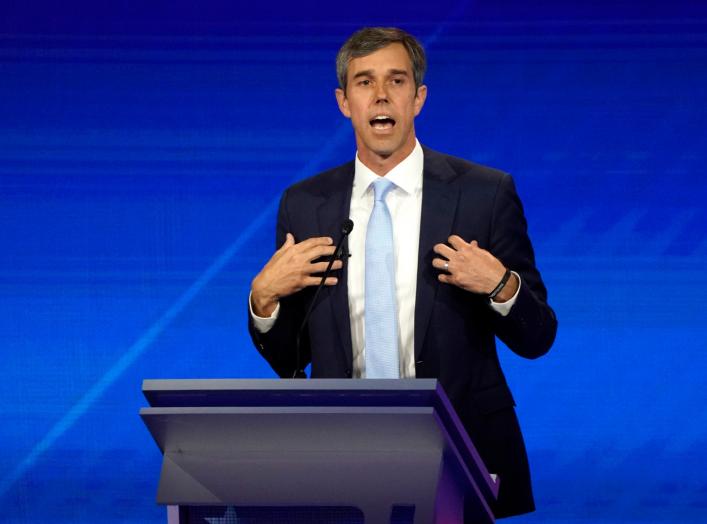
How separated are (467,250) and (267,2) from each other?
1.96 metres

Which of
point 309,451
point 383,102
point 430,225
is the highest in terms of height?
point 383,102

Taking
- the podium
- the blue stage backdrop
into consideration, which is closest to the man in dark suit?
the podium

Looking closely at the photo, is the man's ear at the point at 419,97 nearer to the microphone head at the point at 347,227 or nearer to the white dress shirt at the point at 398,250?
the white dress shirt at the point at 398,250

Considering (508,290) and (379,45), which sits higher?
(379,45)

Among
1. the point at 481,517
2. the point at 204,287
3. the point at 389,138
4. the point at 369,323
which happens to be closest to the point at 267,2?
the point at 204,287

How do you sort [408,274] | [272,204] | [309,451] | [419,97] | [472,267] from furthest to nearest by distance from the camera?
[272,204] < [419,97] < [408,274] < [472,267] < [309,451]

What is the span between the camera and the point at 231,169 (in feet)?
13.3

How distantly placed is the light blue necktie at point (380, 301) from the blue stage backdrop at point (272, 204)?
1.56 m

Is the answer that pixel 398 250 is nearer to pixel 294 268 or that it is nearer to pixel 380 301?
pixel 380 301

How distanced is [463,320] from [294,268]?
33cm

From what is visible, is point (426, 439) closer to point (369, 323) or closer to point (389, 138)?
point (369, 323)

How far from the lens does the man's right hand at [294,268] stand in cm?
231

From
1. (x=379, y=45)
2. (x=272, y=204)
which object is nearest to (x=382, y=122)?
(x=379, y=45)

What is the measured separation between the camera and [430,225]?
246 centimetres
